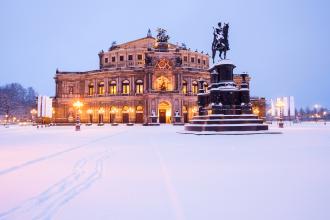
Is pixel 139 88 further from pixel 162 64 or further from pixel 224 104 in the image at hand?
pixel 224 104

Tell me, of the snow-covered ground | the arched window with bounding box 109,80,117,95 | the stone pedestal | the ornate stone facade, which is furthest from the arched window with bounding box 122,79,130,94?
the snow-covered ground

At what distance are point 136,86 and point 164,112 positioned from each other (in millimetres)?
10006

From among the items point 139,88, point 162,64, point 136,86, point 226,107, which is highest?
point 162,64

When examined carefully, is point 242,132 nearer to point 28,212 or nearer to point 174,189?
point 174,189

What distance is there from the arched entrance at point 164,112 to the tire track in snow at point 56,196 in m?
63.4

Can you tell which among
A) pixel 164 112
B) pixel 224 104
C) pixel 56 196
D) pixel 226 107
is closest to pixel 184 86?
pixel 164 112

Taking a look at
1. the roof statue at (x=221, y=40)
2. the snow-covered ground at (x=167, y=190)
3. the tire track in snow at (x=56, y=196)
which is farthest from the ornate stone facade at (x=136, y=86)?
the tire track in snow at (x=56, y=196)

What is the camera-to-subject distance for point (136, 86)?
77.2 meters

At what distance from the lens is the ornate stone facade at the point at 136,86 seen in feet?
236

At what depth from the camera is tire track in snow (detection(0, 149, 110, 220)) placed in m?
4.66

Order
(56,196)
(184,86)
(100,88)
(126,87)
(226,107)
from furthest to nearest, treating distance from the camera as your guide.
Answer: (100,88) → (126,87) → (184,86) → (226,107) → (56,196)

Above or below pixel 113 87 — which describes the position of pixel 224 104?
below

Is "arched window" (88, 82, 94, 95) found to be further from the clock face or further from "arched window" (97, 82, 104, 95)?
the clock face

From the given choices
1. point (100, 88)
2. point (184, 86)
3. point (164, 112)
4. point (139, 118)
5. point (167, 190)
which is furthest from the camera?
point (100, 88)
